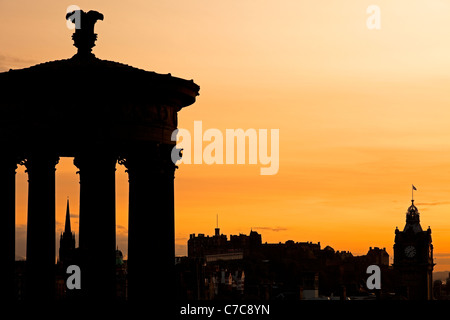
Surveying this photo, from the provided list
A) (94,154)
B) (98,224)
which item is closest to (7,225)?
(98,224)

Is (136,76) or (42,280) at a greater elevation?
(136,76)

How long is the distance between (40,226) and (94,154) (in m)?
3.24

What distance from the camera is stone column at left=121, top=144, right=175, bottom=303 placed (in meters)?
45.5

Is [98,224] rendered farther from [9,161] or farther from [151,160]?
[9,161]

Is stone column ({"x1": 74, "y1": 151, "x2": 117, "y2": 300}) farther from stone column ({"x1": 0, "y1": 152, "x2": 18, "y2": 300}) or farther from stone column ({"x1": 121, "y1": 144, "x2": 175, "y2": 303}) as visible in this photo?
stone column ({"x1": 0, "y1": 152, "x2": 18, "y2": 300})

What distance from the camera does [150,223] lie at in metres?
45.8

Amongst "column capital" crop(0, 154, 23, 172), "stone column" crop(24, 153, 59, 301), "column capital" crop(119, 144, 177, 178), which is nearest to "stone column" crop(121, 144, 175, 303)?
"column capital" crop(119, 144, 177, 178)

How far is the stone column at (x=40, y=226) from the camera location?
45.6 m

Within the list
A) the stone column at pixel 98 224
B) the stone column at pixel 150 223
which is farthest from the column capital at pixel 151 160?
the stone column at pixel 98 224

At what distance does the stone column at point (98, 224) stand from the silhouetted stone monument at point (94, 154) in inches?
1.3
